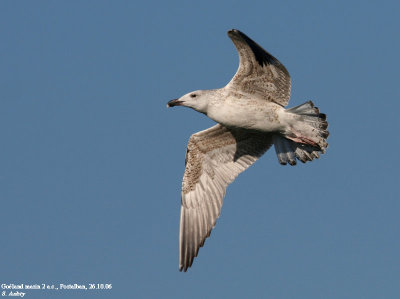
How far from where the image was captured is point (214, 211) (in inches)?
593

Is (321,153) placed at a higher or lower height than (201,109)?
lower

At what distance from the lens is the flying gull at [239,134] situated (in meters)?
13.8

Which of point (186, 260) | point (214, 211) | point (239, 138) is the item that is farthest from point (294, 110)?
point (186, 260)

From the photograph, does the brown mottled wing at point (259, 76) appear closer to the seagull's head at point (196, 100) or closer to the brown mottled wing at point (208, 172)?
the seagull's head at point (196, 100)

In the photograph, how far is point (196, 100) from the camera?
46.6ft

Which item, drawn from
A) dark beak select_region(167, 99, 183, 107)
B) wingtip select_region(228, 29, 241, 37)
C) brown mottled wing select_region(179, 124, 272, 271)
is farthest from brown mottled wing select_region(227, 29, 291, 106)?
brown mottled wing select_region(179, 124, 272, 271)

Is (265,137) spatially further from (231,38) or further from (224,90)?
(231,38)

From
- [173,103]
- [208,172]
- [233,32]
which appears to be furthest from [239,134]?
[233,32]

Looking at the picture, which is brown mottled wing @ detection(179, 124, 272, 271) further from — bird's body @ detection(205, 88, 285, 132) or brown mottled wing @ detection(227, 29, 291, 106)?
brown mottled wing @ detection(227, 29, 291, 106)

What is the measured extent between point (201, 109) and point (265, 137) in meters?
1.72

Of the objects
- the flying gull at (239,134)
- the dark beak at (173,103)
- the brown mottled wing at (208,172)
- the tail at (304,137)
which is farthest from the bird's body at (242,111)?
the brown mottled wing at (208,172)

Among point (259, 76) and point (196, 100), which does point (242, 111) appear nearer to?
point (259, 76)

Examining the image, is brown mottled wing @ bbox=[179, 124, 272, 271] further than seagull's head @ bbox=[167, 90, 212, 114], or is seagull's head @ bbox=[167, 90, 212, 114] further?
brown mottled wing @ bbox=[179, 124, 272, 271]

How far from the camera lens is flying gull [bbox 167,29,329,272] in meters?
13.8
